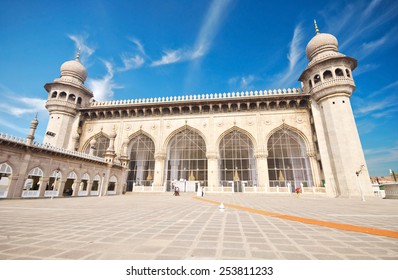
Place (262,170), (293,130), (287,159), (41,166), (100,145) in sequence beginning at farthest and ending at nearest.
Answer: (100,145), (287,159), (293,130), (262,170), (41,166)

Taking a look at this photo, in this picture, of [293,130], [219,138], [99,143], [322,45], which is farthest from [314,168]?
[99,143]

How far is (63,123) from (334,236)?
29.7m

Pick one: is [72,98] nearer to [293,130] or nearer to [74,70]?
[74,70]

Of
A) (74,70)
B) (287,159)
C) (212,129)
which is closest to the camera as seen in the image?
(287,159)

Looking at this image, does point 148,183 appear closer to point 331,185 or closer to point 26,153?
point 26,153

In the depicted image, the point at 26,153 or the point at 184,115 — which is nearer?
the point at 26,153

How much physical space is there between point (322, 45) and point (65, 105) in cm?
3372

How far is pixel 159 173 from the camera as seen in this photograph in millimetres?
22703

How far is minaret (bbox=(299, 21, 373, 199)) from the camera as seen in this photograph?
17.0 m

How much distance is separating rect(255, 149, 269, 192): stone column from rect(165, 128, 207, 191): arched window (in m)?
6.53

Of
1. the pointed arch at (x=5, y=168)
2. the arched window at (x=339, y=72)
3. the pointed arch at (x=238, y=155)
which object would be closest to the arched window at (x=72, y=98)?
the pointed arch at (x=5, y=168)

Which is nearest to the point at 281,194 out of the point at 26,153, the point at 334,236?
the point at 334,236

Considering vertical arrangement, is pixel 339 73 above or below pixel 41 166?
above

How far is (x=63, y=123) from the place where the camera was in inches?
945
